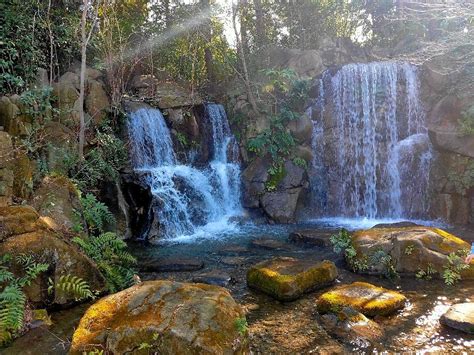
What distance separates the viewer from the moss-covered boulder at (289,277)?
604 cm

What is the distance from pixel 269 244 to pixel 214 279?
2.86m

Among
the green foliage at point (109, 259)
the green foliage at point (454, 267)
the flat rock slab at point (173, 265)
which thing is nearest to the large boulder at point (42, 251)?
the green foliage at point (109, 259)

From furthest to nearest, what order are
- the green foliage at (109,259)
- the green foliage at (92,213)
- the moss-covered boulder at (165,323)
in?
the green foliage at (92,213) < the green foliage at (109,259) < the moss-covered boulder at (165,323)

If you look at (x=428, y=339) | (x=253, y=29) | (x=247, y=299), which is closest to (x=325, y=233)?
(x=247, y=299)

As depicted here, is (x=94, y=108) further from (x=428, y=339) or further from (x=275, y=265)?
(x=428, y=339)

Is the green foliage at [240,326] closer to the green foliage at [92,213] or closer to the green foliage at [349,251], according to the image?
the green foliage at [349,251]

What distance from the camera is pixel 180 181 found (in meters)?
12.1

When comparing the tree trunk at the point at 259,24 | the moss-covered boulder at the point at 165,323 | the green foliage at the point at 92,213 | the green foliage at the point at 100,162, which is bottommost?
the moss-covered boulder at the point at 165,323

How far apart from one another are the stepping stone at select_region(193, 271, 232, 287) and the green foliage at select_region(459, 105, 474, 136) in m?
9.23

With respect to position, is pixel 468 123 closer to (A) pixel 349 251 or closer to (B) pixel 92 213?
(A) pixel 349 251

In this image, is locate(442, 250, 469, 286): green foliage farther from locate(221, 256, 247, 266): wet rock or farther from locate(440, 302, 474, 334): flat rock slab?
locate(221, 256, 247, 266): wet rock

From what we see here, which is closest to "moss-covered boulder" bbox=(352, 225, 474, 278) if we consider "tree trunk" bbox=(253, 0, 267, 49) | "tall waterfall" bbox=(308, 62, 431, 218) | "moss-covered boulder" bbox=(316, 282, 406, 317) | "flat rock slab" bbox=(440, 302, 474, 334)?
"moss-covered boulder" bbox=(316, 282, 406, 317)

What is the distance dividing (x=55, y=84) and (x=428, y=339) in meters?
11.2

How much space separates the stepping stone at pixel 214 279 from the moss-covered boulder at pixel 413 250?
259cm
